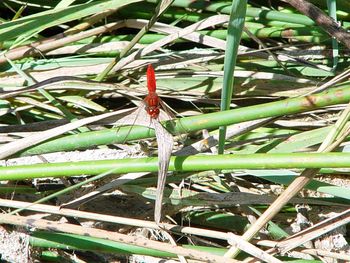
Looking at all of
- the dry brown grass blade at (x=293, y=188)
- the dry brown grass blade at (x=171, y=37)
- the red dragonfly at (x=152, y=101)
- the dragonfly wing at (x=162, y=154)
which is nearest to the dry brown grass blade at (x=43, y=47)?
the dry brown grass blade at (x=171, y=37)

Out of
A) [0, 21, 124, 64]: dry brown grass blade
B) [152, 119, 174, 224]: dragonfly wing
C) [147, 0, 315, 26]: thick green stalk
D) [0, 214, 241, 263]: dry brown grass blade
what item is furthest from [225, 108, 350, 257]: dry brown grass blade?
[0, 21, 124, 64]: dry brown grass blade

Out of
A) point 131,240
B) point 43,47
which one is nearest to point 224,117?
point 131,240

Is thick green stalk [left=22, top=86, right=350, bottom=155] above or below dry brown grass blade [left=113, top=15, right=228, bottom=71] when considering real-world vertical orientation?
below

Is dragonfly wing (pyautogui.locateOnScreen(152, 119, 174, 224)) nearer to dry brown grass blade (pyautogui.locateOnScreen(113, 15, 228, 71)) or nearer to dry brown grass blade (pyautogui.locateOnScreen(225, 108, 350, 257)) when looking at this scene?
dry brown grass blade (pyautogui.locateOnScreen(225, 108, 350, 257))

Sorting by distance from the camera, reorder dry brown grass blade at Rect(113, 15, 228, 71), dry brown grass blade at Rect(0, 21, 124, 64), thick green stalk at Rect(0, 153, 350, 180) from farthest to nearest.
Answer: dry brown grass blade at Rect(0, 21, 124, 64) → dry brown grass blade at Rect(113, 15, 228, 71) → thick green stalk at Rect(0, 153, 350, 180)

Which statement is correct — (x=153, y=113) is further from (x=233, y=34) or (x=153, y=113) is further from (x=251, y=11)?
(x=251, y=11)

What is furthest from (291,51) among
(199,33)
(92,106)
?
(92,106)
